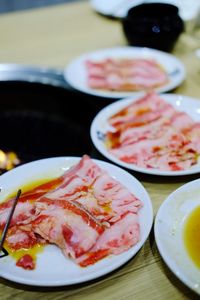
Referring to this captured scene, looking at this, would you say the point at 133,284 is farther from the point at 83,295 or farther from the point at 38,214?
the point at 38,214

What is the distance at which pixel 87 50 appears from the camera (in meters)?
2.03

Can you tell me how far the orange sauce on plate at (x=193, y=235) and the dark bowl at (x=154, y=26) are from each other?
40.2 inches

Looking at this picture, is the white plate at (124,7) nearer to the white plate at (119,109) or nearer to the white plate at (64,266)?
the white plate at (119,109)

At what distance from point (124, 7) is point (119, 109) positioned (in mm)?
1007

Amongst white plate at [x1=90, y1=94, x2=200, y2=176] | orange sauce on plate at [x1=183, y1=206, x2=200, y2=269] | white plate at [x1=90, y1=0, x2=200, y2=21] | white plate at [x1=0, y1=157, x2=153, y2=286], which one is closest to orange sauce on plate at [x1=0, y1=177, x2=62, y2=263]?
white plate at [x1=0, y1=157, x2=153, y2=286]

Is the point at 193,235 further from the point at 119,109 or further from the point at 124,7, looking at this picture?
the point at 124,7

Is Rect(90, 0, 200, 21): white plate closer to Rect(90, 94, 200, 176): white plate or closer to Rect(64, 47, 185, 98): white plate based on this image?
Rect(64, 47, 185, 98): white plate

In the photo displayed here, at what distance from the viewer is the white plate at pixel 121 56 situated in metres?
1.66

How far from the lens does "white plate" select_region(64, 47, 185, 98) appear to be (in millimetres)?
1656

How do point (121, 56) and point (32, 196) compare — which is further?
point (121, 56)

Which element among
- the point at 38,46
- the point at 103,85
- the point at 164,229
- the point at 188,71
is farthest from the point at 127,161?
the point at 38,46

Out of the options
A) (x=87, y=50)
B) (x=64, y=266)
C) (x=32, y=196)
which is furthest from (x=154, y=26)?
(x=64, y=266)

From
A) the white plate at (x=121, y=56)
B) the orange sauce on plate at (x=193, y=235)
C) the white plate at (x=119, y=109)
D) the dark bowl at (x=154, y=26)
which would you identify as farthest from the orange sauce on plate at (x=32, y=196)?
the dark bowl at (x=154, y=26)

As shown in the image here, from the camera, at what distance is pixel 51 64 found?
1.90m
